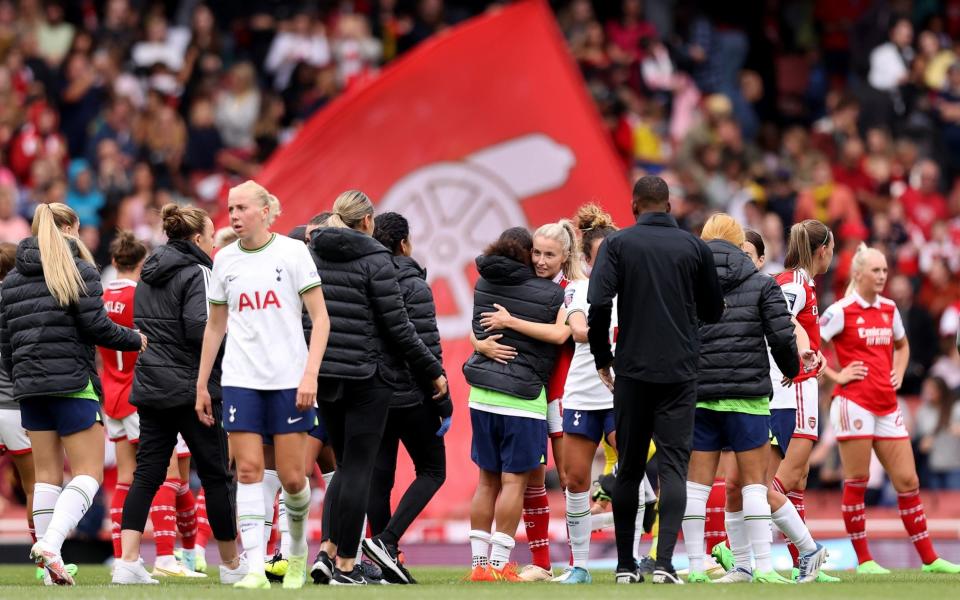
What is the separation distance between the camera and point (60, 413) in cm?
1101

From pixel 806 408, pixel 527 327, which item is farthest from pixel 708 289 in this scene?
pixel 806 408

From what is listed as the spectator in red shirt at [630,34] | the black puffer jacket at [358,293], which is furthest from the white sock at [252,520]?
the spectator in red shirt at [630,34]

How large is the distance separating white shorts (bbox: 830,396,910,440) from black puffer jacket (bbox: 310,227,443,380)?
390 cm

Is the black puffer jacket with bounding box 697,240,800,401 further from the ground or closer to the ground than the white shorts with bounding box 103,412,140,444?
further from the ground

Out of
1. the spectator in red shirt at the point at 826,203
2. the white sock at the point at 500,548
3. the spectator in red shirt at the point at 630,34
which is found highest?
the spectator in red shirt at the point at 630,34

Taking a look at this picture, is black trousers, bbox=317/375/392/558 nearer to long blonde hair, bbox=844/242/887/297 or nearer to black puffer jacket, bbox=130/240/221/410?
black puffer jacket, bbox=130/240/221/410

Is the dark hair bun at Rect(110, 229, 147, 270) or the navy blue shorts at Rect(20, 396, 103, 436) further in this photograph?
the dark hair bun at Rect(110, 229, 147, 270)

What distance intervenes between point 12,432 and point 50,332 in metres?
1.54

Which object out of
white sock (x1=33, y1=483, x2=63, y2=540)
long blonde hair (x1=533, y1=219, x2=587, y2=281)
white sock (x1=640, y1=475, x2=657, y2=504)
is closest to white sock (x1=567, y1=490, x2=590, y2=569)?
white sock (x1=640, y1=475, x2=657, y2=504)

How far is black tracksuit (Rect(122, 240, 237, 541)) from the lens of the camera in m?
10.7

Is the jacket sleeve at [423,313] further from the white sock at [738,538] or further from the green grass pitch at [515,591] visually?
the white sock at [738,538]

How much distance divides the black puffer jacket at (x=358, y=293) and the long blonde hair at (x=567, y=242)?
4.95 ft

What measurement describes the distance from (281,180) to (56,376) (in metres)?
8.19

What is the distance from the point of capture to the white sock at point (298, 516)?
32.2 feet
